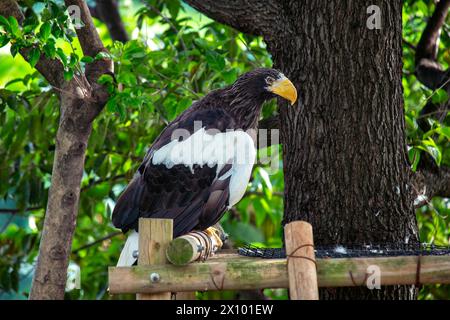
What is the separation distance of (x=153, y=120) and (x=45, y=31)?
1.85m

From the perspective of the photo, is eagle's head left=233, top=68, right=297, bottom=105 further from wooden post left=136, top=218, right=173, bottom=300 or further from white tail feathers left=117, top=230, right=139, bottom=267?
wooden post left=136, top=218, right=173, bottom=300

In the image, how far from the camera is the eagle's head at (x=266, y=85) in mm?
3795

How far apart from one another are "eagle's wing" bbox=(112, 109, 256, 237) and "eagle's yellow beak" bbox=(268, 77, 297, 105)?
0.28 meters

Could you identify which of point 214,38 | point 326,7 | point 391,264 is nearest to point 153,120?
point 214,38

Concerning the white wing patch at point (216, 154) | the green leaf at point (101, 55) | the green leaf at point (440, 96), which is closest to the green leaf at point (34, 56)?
the green leaf at point (101, 55)

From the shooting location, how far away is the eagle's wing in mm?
3781

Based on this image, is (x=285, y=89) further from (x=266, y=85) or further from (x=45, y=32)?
(x=45, y=32)

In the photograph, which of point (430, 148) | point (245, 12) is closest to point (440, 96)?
point (430, 148)

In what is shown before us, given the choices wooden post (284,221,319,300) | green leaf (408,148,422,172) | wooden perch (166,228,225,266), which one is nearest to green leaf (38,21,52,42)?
wooden perch (166,228,225,266)

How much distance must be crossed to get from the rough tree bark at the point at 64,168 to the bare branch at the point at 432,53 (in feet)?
6.65

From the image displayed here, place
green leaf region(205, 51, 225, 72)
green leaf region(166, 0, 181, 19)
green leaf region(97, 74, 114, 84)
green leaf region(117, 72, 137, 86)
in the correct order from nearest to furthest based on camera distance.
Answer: green leaf region(97, 74, 114, 84), green leaf region(117, 72, 137, 86), green leaf region(205, 51, 225, 72), green leaf region(166, 0, 181, 19)

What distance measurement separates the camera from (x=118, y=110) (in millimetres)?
3932
